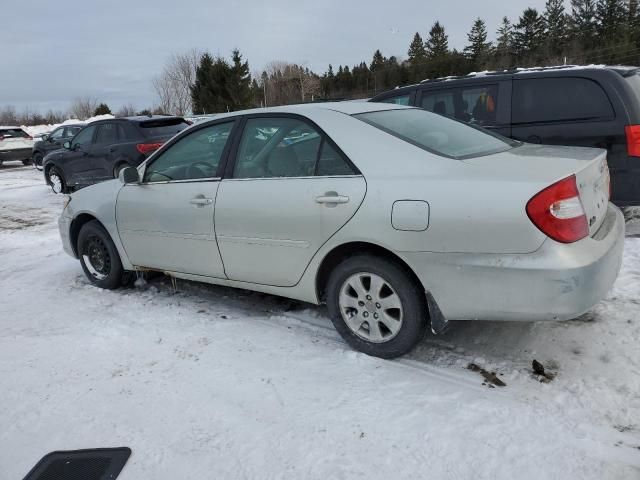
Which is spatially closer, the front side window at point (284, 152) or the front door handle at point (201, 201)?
the front side window at point (284, 152)

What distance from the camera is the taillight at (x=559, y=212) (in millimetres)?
2611

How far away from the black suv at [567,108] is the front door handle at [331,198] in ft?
10.1

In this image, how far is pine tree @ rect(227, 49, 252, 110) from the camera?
43969 millimetres

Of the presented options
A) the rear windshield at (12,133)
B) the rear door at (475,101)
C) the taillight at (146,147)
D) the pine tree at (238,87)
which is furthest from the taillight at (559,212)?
the pine tree at (238,87)

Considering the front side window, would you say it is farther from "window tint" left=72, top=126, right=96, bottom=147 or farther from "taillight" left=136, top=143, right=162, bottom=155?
"window tint" left=72, top=126, right=96, bottom=147

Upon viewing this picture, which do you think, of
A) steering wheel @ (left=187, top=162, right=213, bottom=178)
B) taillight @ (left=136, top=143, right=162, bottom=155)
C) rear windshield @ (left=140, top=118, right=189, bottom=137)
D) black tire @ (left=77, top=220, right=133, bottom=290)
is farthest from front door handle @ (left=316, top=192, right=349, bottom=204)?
rear windshield @ (left=140, top=118, right=189, bottom=137)

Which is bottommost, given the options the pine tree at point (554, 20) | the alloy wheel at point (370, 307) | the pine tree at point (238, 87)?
the alloy wheel at point (370, 307)

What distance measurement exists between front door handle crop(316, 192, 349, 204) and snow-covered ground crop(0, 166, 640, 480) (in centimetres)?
99

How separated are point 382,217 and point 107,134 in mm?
9642

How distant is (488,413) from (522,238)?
90cm

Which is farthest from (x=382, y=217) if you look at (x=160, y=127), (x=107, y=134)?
(x=107, y=134)

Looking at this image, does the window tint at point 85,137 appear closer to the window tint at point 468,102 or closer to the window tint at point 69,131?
the window tint at point 69,131

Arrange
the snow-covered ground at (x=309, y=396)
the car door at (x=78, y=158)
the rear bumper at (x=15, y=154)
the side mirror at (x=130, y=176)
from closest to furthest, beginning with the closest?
the snow-covered ground at (x=309, y=396) → the side mirror at (x=130, y=176) → the car door at (x=78, y=158) → the rear bumper at (x=15, y=154)

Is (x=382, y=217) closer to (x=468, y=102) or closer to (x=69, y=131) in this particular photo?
(x=468, y=102)
